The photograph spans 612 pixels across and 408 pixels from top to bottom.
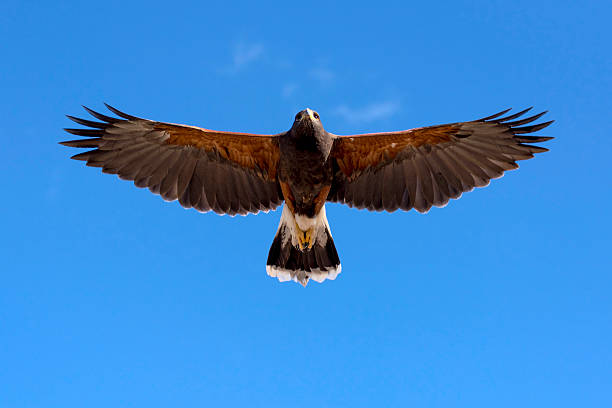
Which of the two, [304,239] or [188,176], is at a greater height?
[188,176]

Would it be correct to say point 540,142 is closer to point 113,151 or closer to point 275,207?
point 275,207

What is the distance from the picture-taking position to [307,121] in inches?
337

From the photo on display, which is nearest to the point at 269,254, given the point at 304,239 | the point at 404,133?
the point at 304,239

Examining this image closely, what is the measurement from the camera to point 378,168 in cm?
953

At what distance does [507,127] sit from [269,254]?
3.82 meters

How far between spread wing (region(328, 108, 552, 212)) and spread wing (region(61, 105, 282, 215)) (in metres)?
1.07

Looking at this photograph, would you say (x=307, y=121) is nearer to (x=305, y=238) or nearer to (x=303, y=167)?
(x=303, y=167)

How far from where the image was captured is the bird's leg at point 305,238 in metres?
9.48

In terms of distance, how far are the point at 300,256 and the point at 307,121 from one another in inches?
83.1

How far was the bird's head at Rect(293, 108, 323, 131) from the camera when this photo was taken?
857 cm

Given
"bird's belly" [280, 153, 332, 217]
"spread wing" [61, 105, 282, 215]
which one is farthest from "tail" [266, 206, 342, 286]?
"spread wing" [61, 105, 282, 215]

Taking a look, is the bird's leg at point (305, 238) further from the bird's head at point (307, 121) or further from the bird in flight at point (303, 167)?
the bird's head at point (307, 121)

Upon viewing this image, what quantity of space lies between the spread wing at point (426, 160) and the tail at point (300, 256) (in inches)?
25.4

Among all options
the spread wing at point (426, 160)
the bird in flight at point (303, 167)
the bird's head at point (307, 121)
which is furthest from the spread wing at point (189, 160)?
the spread wing at point (426, 160)
